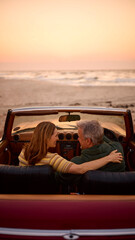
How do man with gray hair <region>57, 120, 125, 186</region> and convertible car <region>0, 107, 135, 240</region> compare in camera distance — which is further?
man with gray hair <region>57, 120, 125, 186</region>

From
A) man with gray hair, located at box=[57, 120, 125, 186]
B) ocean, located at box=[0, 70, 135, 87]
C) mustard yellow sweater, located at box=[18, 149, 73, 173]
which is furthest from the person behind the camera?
ocean, located at box=[0, 70, 135, 87]

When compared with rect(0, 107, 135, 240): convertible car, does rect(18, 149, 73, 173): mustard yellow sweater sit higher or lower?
higher

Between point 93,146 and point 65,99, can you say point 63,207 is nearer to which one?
point 93,146

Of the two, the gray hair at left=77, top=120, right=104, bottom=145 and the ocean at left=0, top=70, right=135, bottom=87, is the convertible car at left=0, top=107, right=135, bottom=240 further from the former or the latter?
the ocean at left=0, top=70, right=135, bottom=87

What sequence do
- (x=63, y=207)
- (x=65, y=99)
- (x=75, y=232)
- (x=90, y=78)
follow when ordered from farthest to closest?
1. (x=90, y=78)
2. (x=65, y=99)
3. (x=63, y=207)
4. (x=75, y=232)

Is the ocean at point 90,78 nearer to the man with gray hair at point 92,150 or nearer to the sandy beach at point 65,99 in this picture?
the sandy beach at point 65,99

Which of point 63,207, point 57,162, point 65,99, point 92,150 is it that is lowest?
point 63,207

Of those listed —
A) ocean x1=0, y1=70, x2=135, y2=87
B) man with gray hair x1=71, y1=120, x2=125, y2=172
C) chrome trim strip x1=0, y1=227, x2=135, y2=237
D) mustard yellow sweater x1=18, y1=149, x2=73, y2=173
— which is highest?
ocean x1=0, y1=70, x2=135, y2=87

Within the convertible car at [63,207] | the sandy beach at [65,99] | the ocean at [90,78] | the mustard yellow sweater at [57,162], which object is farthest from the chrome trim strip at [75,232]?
the ocean at [90,78]

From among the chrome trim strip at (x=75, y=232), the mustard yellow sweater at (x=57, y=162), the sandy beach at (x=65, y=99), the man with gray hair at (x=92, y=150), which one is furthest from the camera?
the sandy beach at (x=65, y=99)

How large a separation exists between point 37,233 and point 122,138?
325 cm

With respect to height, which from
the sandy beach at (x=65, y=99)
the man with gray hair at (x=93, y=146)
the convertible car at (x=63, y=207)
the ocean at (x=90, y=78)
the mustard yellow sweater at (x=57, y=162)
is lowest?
the convertible car at (x=63, y=207)

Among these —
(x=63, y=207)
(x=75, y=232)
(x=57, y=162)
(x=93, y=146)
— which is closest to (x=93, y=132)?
(x=93, y=146)

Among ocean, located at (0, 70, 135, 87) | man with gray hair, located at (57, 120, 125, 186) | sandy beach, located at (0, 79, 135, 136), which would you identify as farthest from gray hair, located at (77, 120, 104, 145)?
ocean, located at (0, 70, 135, 87)
